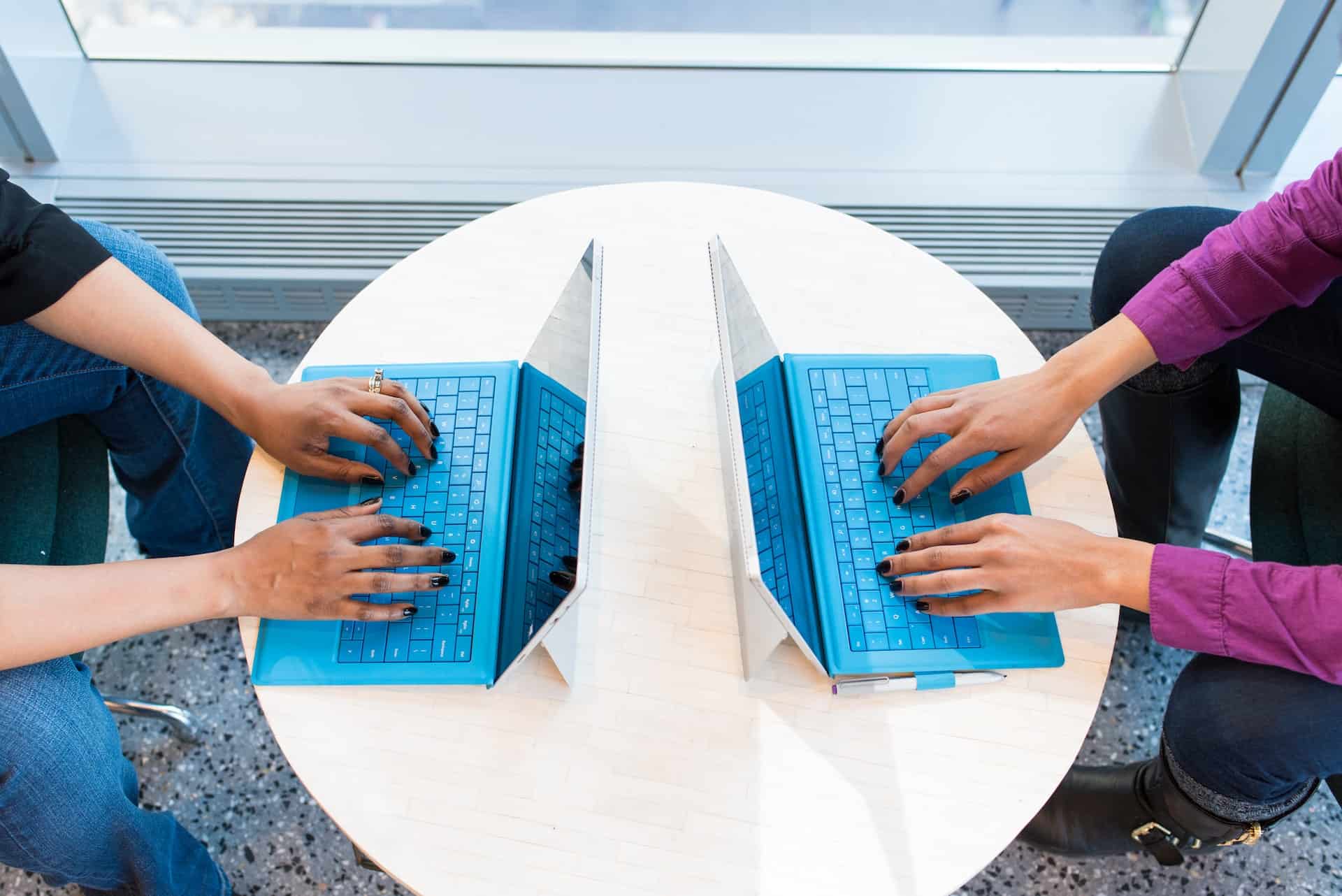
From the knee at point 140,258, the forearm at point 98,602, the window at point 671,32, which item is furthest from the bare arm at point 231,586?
the window at point 671,32

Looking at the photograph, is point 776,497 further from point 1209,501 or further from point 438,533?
point 1209,501

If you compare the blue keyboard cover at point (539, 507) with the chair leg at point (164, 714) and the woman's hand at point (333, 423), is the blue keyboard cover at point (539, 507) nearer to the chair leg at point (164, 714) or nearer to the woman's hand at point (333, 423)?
the woman's hand at point (333, 423)

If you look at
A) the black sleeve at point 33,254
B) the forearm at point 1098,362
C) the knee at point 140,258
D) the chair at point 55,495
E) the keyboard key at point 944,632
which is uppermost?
the forearm at point 1098,362

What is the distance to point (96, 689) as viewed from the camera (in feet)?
4.10

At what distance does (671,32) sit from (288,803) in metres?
1.51

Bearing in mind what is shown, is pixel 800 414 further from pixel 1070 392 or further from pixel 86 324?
pixel 86 324

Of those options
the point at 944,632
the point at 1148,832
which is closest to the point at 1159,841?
the point at 1148,832

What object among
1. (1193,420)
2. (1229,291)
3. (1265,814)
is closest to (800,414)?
(1229,291)

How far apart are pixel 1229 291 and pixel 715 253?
0.57m

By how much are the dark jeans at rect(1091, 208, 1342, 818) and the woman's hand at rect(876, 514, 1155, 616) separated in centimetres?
19

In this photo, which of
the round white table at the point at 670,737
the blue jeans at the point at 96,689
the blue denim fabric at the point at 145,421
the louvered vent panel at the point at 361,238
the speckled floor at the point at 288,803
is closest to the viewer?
the round white table at the point at 670,737

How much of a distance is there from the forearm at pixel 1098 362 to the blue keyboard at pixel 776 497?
0.29 meters

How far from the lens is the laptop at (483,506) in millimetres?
987

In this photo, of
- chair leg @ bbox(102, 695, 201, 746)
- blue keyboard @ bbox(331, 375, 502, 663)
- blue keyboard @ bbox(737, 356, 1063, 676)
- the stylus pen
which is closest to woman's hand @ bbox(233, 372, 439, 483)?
blue keyboard @ bbox(331, 375, 502, 663)
